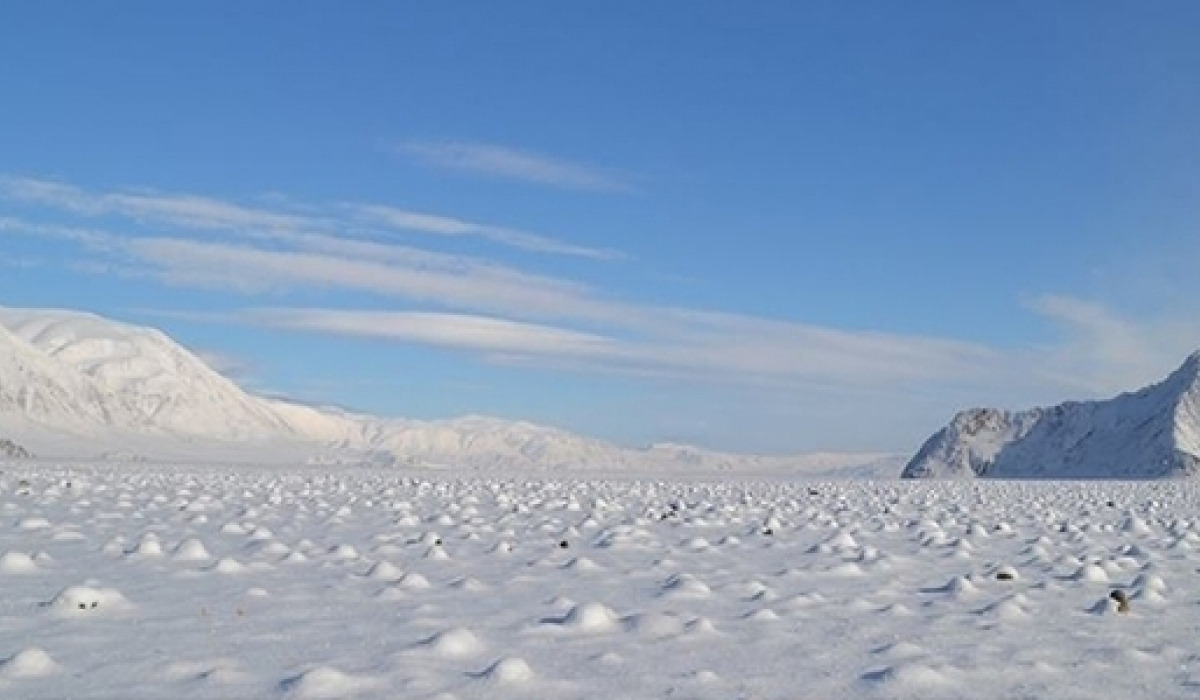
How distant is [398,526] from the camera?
406 inches

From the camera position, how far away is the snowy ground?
4336mm

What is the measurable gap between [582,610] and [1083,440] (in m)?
55.8

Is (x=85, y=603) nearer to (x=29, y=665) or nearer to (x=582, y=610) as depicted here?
(x=29, y=665)

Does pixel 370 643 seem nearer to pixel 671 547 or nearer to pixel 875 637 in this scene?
pixel 875 637

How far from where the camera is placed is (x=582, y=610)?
215 inches

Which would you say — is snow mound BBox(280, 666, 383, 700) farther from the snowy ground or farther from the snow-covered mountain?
the snow-covered mountain

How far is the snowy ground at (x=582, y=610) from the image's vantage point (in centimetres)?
434

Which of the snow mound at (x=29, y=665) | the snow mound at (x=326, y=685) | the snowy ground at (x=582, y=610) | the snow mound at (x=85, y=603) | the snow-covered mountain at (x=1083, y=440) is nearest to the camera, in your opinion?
the snow mound at (x=326, y=685)

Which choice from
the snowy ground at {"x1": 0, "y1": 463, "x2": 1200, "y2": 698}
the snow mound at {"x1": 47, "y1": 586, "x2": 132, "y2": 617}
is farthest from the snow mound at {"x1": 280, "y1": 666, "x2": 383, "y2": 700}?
the snow mound at {"x1": 47, "y1": 586, "x2": 132, "y2": 617}

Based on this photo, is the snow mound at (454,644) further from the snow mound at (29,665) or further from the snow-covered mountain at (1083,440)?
the snow-covered mountain at (1083,440)

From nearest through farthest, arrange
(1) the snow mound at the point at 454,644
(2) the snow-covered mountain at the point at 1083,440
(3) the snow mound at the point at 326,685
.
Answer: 1. (3) the snow mound at the point at 326,685
2. (1) the snow mound at the point at 454,644
3. (2) the snow-covered mountain at the point at 1083,440

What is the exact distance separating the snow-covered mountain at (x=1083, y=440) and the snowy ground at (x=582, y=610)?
137 ft

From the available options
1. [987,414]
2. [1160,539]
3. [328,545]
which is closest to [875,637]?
[328,545]

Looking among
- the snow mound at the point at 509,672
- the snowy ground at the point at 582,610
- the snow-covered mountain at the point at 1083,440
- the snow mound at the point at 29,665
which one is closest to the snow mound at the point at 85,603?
the snowy ground at the point at 582,610
